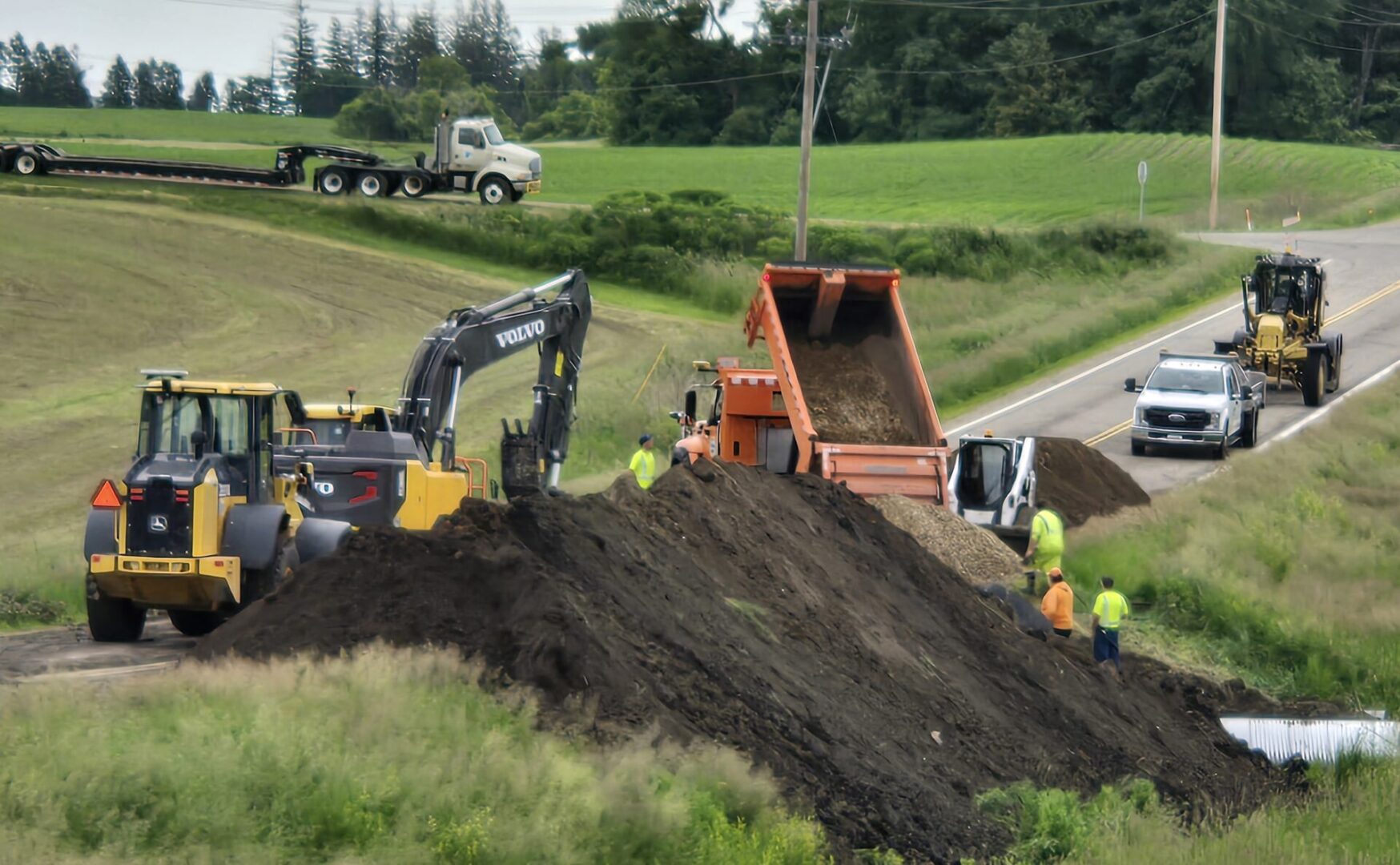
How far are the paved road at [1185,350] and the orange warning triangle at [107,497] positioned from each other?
18779 mm

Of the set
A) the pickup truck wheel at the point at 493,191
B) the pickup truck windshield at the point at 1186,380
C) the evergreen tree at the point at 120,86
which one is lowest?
the pickup truck windshield at the point at 1186,380

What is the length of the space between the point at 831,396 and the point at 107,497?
10.9m

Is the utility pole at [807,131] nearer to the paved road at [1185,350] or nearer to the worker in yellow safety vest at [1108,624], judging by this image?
the paved road at [1185,350]

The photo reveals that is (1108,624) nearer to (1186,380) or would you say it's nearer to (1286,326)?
(1186,380)

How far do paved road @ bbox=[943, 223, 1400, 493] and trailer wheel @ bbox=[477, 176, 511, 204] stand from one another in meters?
20.3

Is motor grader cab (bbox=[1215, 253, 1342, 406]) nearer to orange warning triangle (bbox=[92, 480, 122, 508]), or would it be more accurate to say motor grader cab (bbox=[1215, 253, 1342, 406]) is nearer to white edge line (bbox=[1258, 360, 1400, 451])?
white edge line (bbox=[1258, 360, 1400, 451])

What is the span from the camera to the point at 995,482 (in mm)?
24266

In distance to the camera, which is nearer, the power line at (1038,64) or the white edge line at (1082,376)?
the white edge line at (1082,376)

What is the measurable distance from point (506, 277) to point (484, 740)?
37.9 meters

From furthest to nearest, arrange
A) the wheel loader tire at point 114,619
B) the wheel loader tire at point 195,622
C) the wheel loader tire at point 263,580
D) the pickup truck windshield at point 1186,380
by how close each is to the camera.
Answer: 1. the pickup truck windshield at point 1186,380
2. the wheel loader tire at point 195,622
3. the wheel loader tire at point 114,619
4. the wheel loader tire at point 263,580

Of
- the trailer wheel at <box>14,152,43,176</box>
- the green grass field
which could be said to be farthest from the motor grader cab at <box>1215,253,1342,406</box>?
the trailer wheel at <box>14,152,43,176</box>

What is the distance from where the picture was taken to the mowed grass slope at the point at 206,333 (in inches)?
1193

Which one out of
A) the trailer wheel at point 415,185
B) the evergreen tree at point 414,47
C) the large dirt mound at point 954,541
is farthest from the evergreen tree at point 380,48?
the large dirt mound at point 954,541

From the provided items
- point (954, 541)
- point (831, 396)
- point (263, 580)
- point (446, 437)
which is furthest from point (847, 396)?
point (263, 580)
